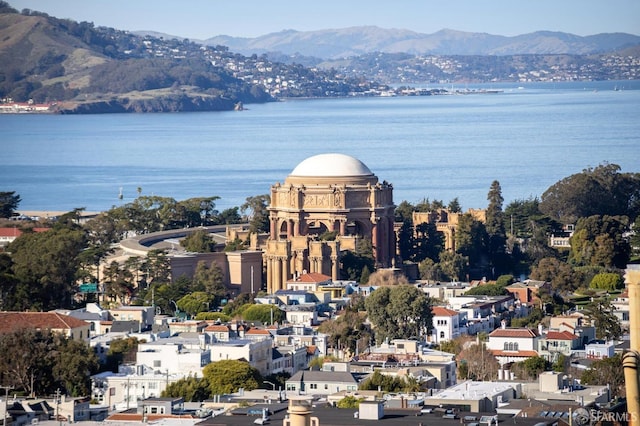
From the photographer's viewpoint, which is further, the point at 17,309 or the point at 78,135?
the point at 78,135

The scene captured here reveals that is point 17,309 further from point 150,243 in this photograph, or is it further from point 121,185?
point 121,185

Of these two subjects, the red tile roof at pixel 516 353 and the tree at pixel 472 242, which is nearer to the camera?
the red tile roof at pixel 516 353

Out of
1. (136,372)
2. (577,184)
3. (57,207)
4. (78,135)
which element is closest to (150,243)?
(577,184)

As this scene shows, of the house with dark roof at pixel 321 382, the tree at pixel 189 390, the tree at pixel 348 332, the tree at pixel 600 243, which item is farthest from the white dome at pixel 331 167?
the tree at pixel 189 390

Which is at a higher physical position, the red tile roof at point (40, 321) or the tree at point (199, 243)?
the red tile roof at point (40, 321)

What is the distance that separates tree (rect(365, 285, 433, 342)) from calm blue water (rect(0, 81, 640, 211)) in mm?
42079

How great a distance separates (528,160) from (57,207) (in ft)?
108

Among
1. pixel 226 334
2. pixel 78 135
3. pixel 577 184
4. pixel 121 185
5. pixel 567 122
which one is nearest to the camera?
pixel 226 334

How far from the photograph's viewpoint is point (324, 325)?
48.1 metres

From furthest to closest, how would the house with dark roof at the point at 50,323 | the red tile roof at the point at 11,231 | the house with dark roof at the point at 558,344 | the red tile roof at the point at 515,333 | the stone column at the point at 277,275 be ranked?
the red tile roof at the point at 11,231 < the stone column at the point at 277,275 < the red tile roof at the point at 515,333 < the house with dark roof at the point at 558,344 < the house with dark roof at the point at 50,323

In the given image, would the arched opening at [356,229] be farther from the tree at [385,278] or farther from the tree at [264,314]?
the tree at [264,314]

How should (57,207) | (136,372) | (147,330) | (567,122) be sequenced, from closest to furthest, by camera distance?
1. (136,372)
2. (147,330)
3. (57,207)
4. (567,122)

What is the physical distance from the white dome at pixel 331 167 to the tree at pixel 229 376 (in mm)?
25161

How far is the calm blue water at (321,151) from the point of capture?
10719cm
